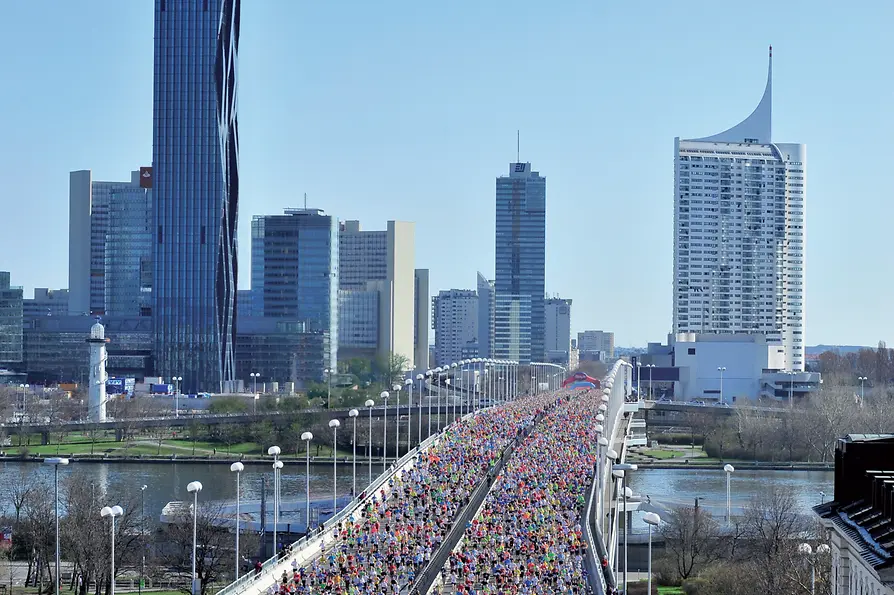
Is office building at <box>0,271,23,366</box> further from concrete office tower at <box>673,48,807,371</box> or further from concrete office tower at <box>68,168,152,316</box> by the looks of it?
concrete office tower at <box>673,48,807,371</box>

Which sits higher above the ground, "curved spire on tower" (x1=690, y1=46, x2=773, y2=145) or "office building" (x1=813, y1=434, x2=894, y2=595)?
"curved spire on tower" (x1=690, y1=46, x2=773, y2=145)

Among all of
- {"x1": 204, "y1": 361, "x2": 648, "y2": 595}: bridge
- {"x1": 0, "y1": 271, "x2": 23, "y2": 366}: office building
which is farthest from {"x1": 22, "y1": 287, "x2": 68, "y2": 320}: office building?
{"x1": 204, "y1": 361, "x2": 648, "y2": 595}: bridge

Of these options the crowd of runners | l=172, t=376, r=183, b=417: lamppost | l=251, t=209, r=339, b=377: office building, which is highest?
l=251, t=209, r=339, b=377: office building

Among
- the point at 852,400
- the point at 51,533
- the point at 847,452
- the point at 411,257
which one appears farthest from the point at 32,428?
the point at 411,257

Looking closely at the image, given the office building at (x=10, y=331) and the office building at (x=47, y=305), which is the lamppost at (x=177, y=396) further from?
the office building at (x=47, y=305)

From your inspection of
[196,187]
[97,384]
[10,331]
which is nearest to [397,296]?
[10,331]

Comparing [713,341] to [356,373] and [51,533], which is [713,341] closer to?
[356,373]
